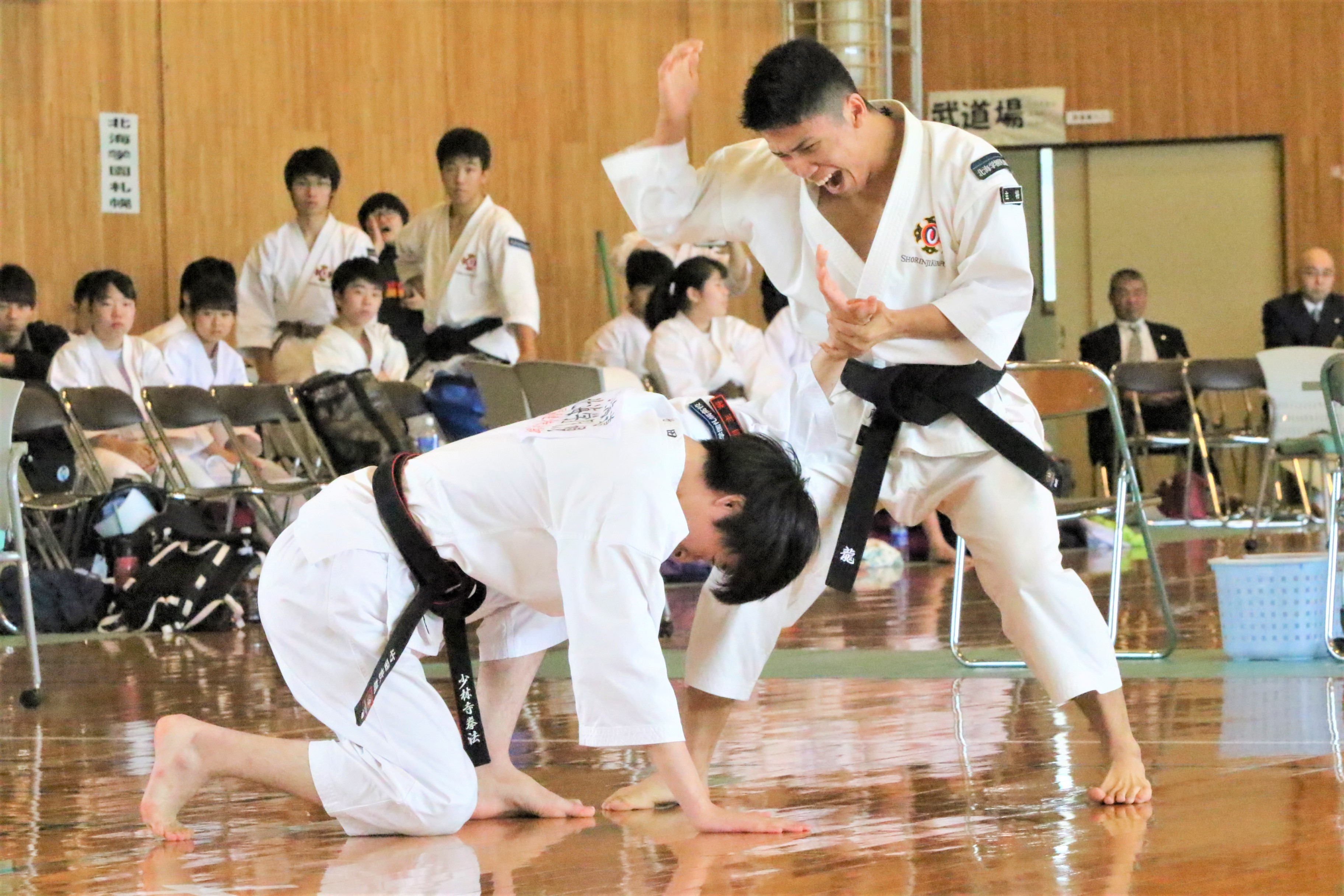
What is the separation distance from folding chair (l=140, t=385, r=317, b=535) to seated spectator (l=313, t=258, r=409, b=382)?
0.66m

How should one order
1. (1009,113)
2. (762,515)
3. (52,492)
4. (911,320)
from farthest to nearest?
1. (1009,113)
2. (52,492)
3. (911,320)
4. (762,515)

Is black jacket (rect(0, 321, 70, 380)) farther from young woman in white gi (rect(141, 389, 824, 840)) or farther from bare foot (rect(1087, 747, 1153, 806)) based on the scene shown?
bare foot (rect(1087, 747, 1153, 806))

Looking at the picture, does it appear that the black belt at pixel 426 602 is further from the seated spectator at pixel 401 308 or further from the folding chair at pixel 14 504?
the seated spectator at pixel 401 308

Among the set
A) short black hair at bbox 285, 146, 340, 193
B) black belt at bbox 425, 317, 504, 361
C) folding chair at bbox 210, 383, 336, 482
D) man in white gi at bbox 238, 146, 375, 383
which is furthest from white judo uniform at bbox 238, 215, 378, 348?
folding chair at bbox 210, 383, 336, 482

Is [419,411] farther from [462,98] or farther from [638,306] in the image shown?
[462,98]

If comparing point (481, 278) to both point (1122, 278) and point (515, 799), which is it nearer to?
point (1122, 278)

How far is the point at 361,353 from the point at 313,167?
3.42 feet

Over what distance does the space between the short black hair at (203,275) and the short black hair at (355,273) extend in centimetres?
50

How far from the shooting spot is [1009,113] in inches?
434

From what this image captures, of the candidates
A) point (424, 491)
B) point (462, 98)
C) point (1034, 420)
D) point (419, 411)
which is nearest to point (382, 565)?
point (424, 491)

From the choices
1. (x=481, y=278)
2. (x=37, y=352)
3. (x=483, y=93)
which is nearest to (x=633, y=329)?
(x=481, y=278)

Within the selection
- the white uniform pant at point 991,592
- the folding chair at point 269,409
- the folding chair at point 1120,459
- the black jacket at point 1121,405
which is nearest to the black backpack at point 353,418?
the folding chair at point 269,409

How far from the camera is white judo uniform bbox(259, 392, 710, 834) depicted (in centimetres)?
217

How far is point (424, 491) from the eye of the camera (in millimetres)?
2324
